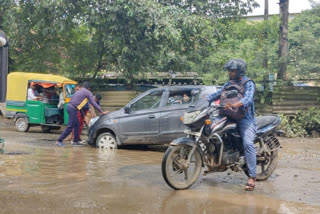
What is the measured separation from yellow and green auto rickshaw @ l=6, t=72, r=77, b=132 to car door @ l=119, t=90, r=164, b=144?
438 centimetres

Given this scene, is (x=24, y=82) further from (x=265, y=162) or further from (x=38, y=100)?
(x=265, y=162)

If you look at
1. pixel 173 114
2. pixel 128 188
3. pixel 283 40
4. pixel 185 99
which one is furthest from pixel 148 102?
pixel 283 40

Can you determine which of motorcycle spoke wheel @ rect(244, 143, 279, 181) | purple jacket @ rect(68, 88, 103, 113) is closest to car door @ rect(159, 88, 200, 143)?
purple jacket @ rect(68, 88, 103, 113)

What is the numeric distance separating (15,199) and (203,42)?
1358 centimetres

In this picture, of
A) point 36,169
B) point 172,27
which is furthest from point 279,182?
point 172,27

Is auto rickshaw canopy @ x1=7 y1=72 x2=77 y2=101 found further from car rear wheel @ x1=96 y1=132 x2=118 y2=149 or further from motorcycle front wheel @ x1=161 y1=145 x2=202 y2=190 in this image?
motorcycle front wheel @ x1=161 y1=145 x2=202 y2=190

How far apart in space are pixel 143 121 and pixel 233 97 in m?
4.50

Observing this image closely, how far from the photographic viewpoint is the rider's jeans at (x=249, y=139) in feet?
20.5

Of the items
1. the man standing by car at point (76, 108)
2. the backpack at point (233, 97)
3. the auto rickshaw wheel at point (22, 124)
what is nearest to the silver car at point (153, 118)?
the man standing by car at point (76, 108)

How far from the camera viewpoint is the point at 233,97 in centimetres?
610

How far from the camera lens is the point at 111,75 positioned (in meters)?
19.2

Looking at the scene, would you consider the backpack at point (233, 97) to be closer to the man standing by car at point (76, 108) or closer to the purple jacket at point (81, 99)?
the man standing by car at point (76, 108)

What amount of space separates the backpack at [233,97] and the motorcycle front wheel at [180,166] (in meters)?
0.70

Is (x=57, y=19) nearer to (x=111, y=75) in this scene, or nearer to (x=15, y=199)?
(x=111, y=75)
